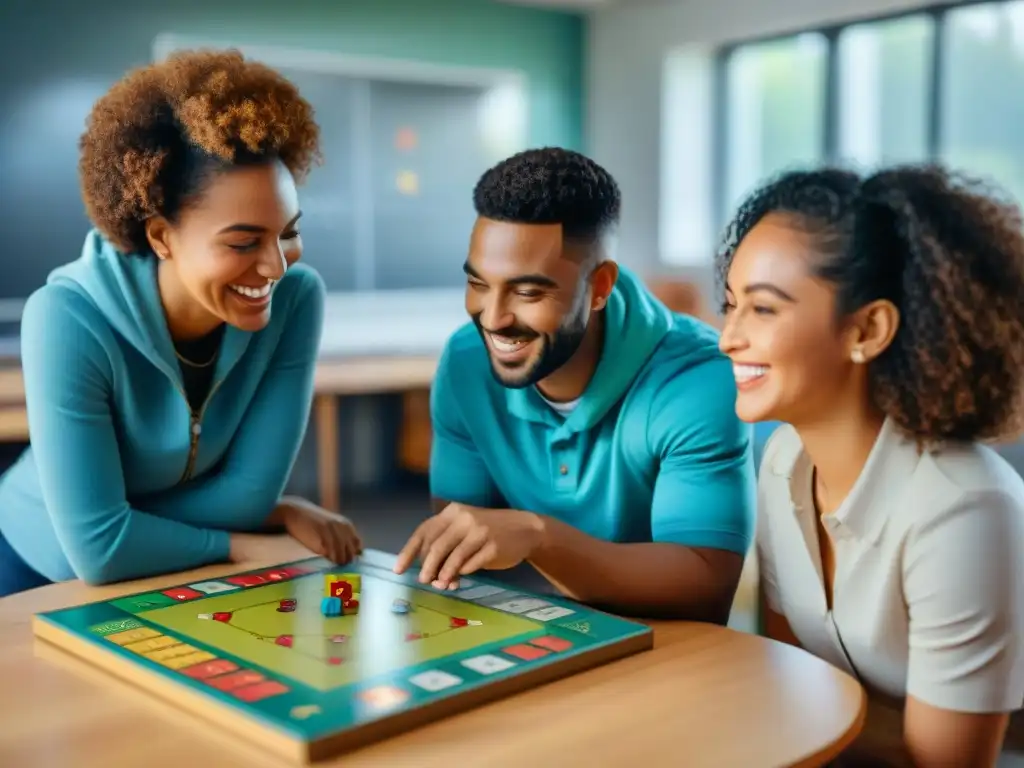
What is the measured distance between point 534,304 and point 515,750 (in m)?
0.66

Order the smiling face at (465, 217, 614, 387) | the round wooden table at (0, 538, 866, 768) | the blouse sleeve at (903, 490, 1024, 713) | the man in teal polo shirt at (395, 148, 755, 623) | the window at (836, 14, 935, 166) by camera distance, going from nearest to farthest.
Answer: the round wooden table at (0, 538, 866, 768), the blouse sleeve at (903, 490, 1024, 713), the man in teal polo shirt at (395, 148, 755, 623), the smiling face at (465, 217, 614, 387), the window at (836, 14, 935, 166)

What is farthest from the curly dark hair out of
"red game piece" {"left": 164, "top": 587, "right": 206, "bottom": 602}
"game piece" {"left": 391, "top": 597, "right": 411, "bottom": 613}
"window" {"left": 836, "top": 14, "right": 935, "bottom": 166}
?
"window" {"left": 836, "top": 14, "right": 935, "bottom": 166}

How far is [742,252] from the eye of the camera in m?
1.24

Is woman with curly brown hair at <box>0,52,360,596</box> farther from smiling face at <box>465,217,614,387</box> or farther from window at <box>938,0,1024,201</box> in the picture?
window at <box>938,0,1024,201</box>

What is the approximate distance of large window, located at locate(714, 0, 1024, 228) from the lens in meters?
4.61

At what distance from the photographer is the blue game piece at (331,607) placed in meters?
1.19

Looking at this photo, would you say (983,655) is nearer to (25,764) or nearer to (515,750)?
(515,750)

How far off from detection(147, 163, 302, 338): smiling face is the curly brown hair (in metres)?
0.02

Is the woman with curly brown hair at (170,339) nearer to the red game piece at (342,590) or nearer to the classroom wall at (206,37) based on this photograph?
the red game piece at (342,590)

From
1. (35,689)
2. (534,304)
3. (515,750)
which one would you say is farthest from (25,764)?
(534,304)

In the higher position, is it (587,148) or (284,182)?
(587,148)

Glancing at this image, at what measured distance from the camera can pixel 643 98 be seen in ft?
19.9

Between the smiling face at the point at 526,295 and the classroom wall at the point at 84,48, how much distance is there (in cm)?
285

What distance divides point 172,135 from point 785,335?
2.85 ft
